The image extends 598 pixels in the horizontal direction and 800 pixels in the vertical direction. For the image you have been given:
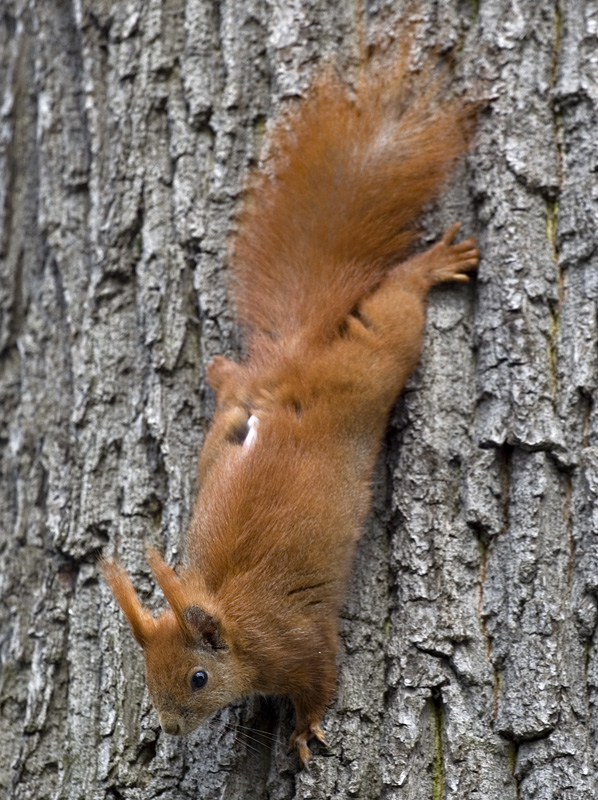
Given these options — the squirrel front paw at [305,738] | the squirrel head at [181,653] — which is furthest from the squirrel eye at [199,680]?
the squirrel front paw at [305,738]

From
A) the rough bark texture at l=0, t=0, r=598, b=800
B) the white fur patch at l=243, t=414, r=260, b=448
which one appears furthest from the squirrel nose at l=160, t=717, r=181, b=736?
the white fur patch at l=243, t=414, r=260, b=448

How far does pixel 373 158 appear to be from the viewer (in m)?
2.66

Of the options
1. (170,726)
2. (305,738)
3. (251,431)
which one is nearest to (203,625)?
(170,726)

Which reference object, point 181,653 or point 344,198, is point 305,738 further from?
point 344,198

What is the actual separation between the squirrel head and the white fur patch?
38 cm

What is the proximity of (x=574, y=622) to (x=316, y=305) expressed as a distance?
107 cm

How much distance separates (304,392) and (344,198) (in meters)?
0.59

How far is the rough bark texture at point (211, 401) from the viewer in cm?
220

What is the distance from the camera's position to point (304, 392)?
98.1 inches

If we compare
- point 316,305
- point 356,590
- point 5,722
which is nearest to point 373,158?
point 316,305

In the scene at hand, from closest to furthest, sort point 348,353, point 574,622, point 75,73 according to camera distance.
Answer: point 574,622, point 348,353, point 75,73

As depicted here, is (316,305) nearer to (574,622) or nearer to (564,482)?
(564,482)

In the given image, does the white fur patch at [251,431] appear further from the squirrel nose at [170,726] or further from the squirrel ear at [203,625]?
the squirrel nose at [170,726]

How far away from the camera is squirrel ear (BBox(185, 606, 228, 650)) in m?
2.28
